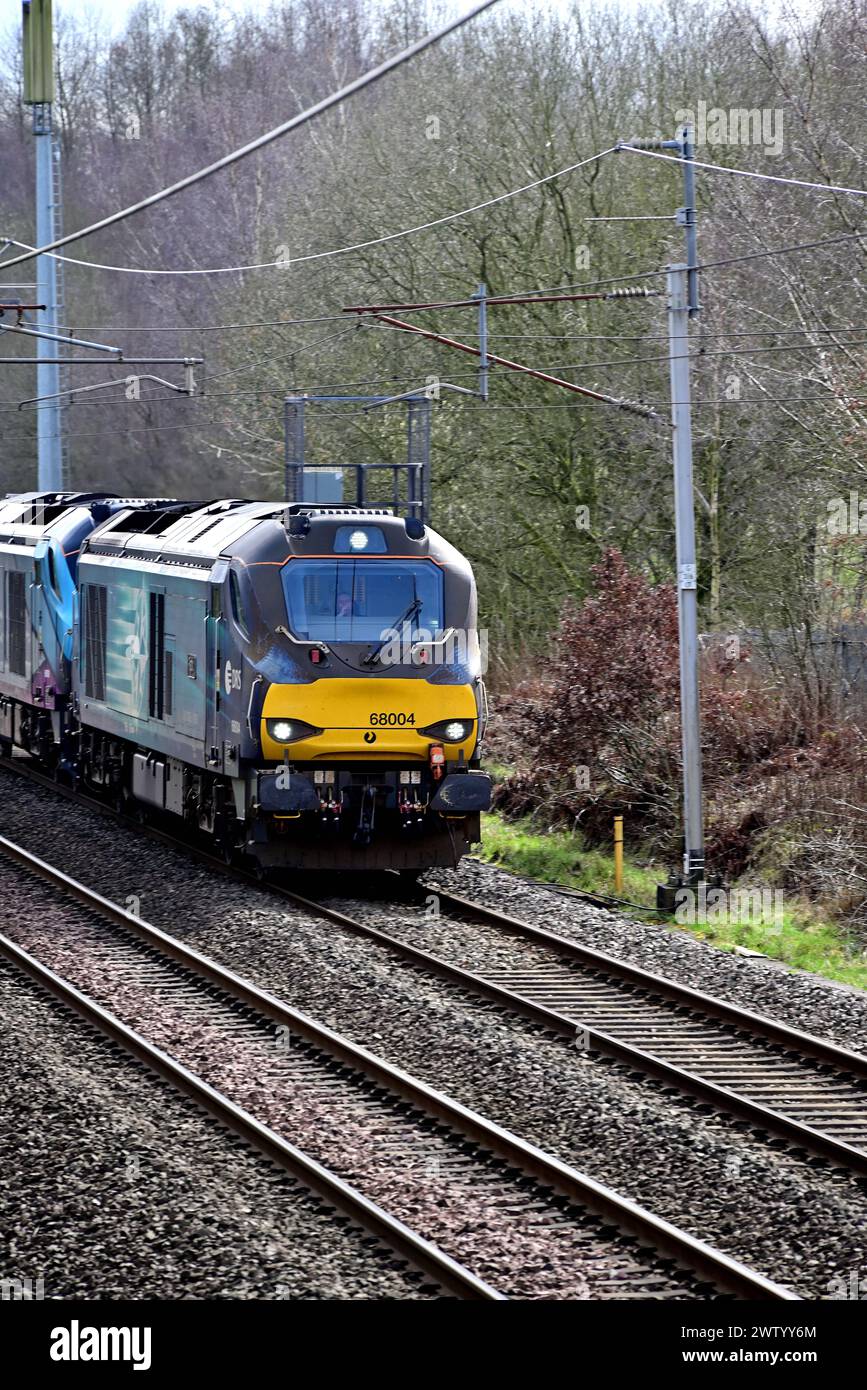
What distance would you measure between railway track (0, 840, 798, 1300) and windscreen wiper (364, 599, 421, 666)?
2926mm

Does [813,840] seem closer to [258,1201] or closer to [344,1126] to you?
[344,1126]

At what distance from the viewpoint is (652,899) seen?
1756cm

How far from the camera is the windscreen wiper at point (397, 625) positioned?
642 inches

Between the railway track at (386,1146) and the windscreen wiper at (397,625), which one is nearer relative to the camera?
the railway track at (386,1146)

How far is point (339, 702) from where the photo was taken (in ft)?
53.4

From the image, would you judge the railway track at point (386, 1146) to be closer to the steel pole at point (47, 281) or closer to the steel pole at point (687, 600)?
the steel pole at point (687, 600)

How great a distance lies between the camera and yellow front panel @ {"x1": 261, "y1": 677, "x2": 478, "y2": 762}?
53.1 ft

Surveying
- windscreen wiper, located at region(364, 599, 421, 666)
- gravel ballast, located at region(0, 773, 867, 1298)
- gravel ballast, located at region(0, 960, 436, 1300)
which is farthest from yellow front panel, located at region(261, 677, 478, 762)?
gravel ballast, located at region(0, 960, 436, 1300)

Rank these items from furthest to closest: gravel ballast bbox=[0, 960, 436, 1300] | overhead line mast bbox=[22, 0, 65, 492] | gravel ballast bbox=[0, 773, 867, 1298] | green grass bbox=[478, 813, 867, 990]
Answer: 1. overhead line mast bbox=[22, 0, 65, 492]
2. green grass bbox=[478, 813, 867, 990]
3. gravel ballast bbox=[0, 773, 867, 1298]
4. gravel ballast bbox=[0, 960, 436, 1300]

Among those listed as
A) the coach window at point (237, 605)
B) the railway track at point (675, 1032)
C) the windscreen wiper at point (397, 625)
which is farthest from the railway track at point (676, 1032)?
the coach window at point (237, 605)

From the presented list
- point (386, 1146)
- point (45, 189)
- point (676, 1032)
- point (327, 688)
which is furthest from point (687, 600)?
point (45, 189)

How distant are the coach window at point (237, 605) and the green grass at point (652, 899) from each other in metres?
4.21

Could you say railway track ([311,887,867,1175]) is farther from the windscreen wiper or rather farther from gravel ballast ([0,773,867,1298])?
the windscreen wiper
